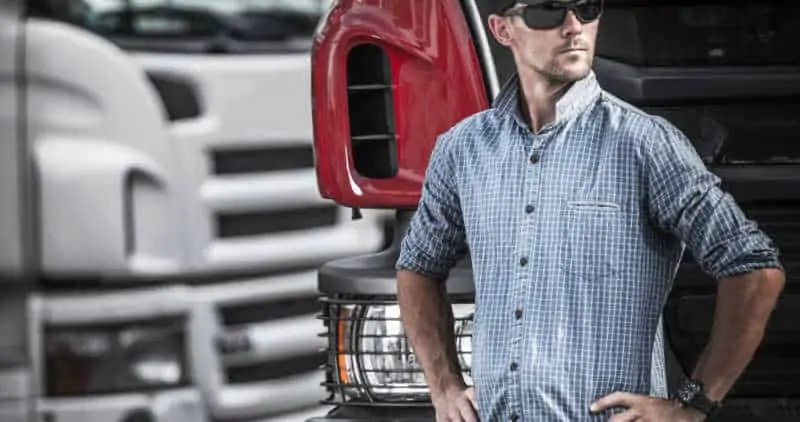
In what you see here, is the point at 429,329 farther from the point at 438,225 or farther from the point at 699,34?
the point at 699,34

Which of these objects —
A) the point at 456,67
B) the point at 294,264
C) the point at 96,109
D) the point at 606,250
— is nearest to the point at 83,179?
the point at 96,109

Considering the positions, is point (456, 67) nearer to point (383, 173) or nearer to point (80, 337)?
point (383, 173)

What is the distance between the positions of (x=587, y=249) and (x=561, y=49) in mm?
251

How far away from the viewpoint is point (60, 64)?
9.00ft

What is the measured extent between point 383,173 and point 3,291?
0.61 metres

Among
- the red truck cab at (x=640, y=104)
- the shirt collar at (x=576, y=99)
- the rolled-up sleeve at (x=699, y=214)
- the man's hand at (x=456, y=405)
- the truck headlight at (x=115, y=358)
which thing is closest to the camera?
the rolled-up sleeve at (x=699, y=214)

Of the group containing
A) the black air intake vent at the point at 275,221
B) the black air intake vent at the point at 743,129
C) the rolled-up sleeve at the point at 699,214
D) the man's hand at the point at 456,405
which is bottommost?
the man's hand at the point at 456,405

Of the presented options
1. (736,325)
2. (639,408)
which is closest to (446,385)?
(639,408)

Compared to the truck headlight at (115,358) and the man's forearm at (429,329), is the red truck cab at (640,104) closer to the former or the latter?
the man's forearm at (429,329)

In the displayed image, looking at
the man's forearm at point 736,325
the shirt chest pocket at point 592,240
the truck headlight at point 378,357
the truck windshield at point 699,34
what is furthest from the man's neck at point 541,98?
the truck headlight at point 378,357

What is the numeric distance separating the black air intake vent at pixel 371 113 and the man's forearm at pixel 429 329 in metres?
0.27

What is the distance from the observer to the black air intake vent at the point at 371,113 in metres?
2.73

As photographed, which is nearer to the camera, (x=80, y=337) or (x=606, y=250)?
(x=606, y=250)

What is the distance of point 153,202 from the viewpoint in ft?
9.22
